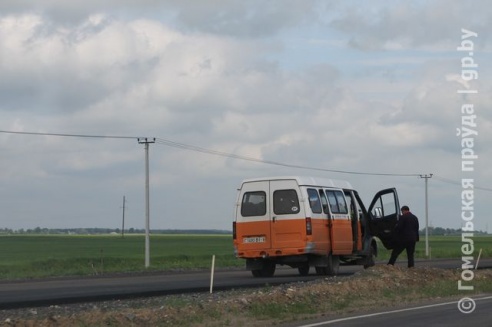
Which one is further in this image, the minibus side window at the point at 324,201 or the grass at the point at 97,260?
the grass at the point at 97,260

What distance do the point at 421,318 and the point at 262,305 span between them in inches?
132

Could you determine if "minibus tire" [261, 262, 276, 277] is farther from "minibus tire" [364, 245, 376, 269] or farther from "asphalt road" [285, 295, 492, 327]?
"asphalt road" [285, 295, 492, 327]

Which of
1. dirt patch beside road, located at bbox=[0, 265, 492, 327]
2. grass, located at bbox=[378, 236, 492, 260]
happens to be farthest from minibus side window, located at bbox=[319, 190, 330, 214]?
grass, located at bbox=[378, 236, 492, 260]

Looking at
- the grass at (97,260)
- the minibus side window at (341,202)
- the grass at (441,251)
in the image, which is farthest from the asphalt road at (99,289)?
the grass at (441,251)

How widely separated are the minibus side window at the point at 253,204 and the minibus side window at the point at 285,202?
0.36 metres

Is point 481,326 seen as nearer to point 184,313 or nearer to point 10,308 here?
point 184,313

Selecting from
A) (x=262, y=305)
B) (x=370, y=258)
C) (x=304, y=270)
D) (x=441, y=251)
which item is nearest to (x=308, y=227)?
(x=304, y=270)

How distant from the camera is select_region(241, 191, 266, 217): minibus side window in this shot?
28625 mm

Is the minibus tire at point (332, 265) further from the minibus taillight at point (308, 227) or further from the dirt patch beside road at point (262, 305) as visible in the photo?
the dirt patch beside road at point (262, 305)

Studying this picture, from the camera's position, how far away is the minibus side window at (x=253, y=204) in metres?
28.6

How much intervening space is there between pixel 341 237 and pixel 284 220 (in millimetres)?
2291

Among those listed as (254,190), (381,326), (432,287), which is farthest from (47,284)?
(381,326)

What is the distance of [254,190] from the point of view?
28.8 meters

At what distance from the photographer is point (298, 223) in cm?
2816
